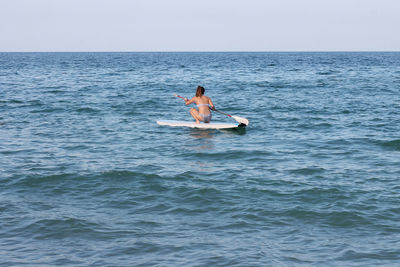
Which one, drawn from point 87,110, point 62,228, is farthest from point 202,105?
point 62,228

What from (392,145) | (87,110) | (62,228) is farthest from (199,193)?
(87,110)

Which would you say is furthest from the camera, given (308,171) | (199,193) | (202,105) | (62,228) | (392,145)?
(202,105)

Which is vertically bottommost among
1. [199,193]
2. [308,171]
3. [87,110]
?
[199,193]

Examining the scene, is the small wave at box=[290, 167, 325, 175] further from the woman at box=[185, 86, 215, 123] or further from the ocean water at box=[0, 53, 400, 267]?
the woman at box=[185, 86, 215, 123]

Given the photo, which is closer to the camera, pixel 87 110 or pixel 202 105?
pixel 202 105

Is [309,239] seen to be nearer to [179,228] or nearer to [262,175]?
[179,228]

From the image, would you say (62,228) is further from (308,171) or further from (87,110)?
(87,110)

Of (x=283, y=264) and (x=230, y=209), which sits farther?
(x=230, y=209)

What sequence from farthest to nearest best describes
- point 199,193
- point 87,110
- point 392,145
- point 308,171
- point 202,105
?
point 87,110 < point 202,105 < point 392,145 < point 308,171 < point 199,193

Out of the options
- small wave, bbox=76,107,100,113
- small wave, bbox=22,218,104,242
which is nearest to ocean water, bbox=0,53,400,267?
small wave, bbox=22,218,104,242

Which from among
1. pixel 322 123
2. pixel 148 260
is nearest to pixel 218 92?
pixel 322 123

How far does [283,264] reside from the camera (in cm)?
720

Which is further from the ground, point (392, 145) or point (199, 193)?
point (392, 145)

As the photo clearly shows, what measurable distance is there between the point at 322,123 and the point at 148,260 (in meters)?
14.7
